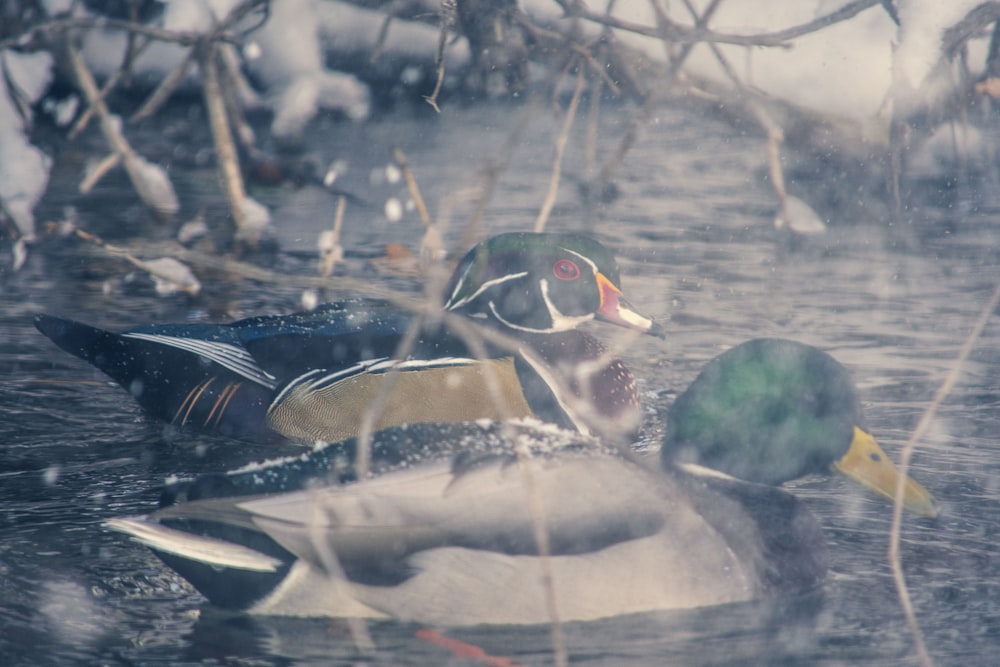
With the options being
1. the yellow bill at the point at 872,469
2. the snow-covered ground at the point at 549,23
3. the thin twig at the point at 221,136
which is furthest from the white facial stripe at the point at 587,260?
the thin twig at the point at 221,136

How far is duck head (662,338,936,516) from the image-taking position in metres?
4.04

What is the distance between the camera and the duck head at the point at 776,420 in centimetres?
404

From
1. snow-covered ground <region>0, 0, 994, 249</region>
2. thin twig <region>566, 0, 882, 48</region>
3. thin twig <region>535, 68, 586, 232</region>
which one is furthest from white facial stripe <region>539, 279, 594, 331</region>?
snow-covered ground <region>0, 0, 994, 249</region>

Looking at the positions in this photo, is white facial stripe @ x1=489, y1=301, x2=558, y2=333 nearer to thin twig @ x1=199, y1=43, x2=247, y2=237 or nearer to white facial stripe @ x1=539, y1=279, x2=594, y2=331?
white facial stripe @ x1=539, y1=279, x2=594, y2=331

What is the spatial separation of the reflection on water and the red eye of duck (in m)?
0.59

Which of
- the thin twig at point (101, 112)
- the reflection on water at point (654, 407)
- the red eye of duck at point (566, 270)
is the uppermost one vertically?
the thin twig at point (101, 112)

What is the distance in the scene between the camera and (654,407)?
5500mm

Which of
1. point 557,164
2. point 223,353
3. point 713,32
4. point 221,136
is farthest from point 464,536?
point 221,136

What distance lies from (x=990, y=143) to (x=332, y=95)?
4.57 meters

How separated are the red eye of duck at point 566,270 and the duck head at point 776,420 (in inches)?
53.1

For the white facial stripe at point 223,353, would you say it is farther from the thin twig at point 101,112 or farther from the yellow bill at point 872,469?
the yellow bill at point 872,469

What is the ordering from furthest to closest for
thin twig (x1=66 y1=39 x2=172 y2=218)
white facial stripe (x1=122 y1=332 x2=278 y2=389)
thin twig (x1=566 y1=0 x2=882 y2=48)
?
thin twig (x1=66 y1=39 x2=172 y2=218) < white facial stripe (x1=122 y1=332 x2=278 y2=389) < thin twig (x1=566 y1=0 x2=882 y2=48)

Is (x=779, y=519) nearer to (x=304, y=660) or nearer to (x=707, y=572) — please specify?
(x=707, y=572)

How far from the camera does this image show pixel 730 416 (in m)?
4.11
